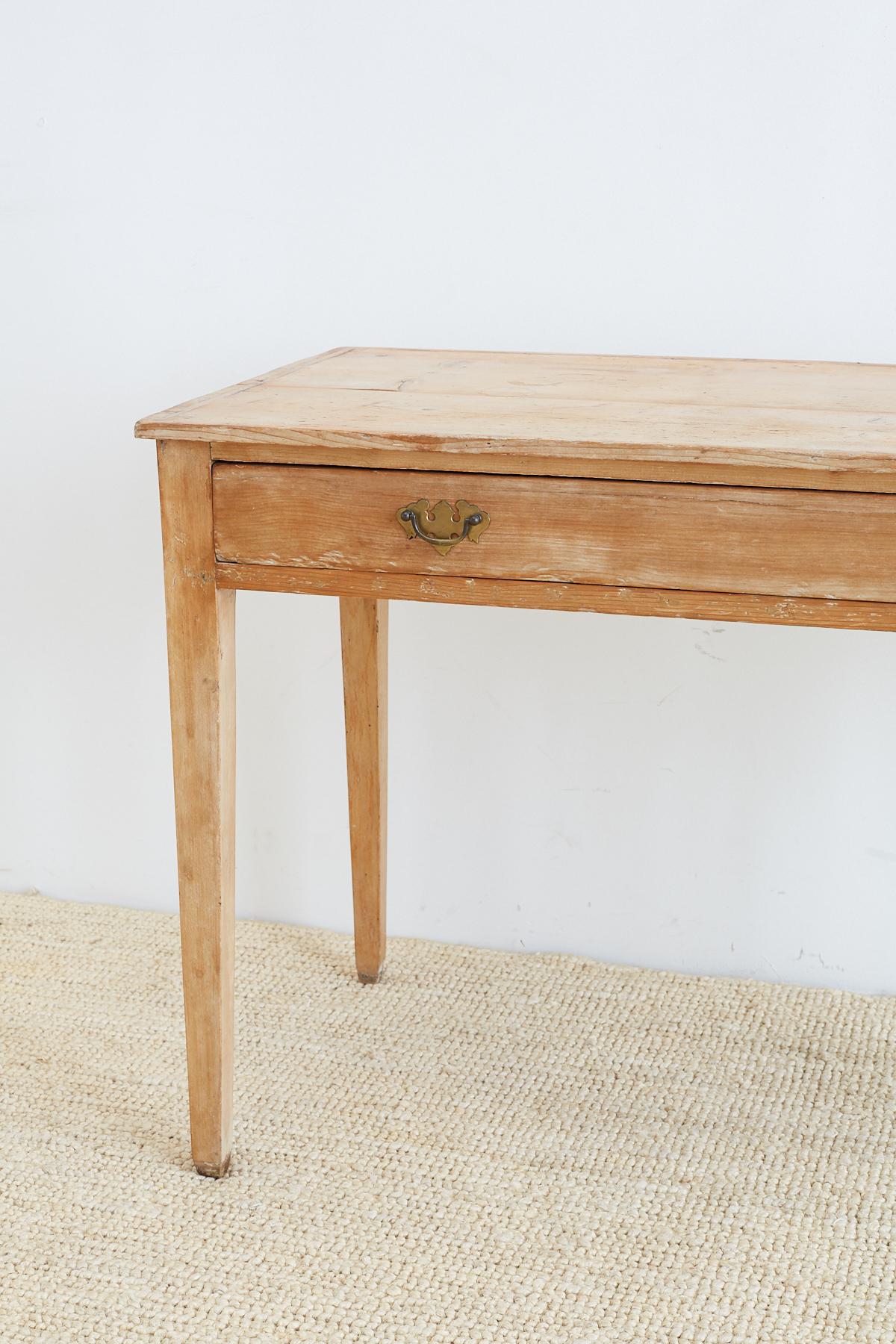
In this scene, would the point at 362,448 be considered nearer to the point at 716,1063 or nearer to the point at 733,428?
the point at 733,428

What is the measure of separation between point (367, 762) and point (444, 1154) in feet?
1.42

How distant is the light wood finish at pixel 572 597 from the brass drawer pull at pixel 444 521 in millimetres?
35

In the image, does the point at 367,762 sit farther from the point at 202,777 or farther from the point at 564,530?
the point at 564,530

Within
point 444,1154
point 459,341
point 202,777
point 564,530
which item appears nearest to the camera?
point 564,530

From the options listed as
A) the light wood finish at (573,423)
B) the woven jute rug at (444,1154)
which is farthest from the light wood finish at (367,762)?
the light wood finish at (573,423)

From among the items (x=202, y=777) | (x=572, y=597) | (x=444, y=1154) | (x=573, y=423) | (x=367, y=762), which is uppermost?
(x=573, y=423)

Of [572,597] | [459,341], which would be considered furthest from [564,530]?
[459,341]

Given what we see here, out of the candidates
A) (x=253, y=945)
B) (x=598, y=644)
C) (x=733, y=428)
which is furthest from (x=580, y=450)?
(x=253, y=945)

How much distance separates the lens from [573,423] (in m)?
1.05

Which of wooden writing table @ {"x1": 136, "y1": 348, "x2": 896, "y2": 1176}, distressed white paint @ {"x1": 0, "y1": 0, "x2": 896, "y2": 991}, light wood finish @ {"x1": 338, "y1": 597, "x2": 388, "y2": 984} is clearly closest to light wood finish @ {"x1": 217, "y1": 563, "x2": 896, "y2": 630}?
wooden writing table @ {"x1": 136, "y1": 348, "x2": 896, "y2": 1176}

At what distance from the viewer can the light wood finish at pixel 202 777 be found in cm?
109

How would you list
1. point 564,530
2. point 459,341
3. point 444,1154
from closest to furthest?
point 564,530 → point 444,1154 → point 459,341

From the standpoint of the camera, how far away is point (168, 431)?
1.06 meters

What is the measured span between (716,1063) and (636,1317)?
0.39m
